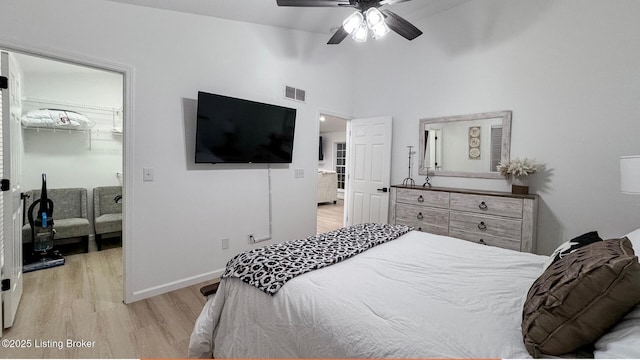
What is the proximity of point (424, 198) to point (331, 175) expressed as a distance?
4.54m

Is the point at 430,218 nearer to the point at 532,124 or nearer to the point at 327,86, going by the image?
the point at 532,124

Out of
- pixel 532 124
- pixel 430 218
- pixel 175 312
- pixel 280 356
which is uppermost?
pixel 532 124

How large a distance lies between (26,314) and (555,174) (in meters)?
4.89

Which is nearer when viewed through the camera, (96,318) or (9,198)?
(9,198)

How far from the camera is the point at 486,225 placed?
2.81m

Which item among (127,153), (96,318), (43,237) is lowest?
(96,318)

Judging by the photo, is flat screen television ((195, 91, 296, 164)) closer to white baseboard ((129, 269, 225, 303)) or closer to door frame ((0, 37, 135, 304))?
door frame ((0, 37, 135, 304))

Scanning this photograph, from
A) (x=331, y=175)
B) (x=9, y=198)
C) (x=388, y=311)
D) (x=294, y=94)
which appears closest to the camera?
(x=388, y=311)

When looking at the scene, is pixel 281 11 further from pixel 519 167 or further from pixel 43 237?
pixel 43 237

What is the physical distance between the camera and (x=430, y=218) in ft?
10.5

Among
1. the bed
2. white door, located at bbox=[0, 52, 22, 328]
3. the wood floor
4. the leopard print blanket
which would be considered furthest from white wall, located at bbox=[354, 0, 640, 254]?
white door, located at bbox=[0, 52, 22, 328]

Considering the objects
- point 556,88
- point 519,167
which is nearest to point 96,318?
point 519,167

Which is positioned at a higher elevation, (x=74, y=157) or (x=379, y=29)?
(x=379, y=29)

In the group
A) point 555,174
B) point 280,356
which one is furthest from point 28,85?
point 555,174
